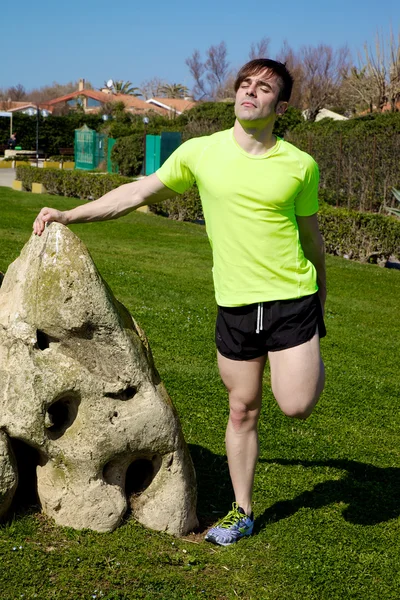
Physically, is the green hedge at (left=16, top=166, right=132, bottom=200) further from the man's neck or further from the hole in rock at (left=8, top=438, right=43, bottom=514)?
the man's neck

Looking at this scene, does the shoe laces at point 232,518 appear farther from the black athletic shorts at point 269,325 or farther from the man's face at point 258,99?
the man's face at point 258,99

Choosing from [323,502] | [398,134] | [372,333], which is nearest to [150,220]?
[398,134]

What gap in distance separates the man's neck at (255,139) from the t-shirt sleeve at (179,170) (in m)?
0.28

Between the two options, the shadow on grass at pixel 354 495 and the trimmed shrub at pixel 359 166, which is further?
the trimmed shrub at pixel 359 166

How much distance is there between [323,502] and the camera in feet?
16.6

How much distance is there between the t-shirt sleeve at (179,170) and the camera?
409cm

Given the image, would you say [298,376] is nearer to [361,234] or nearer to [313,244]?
[313,244]

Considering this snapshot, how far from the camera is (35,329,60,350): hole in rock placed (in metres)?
4.08

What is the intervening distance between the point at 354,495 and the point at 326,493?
189mm

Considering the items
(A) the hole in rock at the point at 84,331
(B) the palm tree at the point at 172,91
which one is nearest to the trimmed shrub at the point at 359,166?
(A) the hole in rock at the point at 84,331

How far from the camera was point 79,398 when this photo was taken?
411cm

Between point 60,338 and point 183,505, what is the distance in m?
1.16

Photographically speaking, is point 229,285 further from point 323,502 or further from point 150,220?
point 150,220

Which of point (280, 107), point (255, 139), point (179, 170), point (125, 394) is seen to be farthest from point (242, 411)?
point (280, 107)
